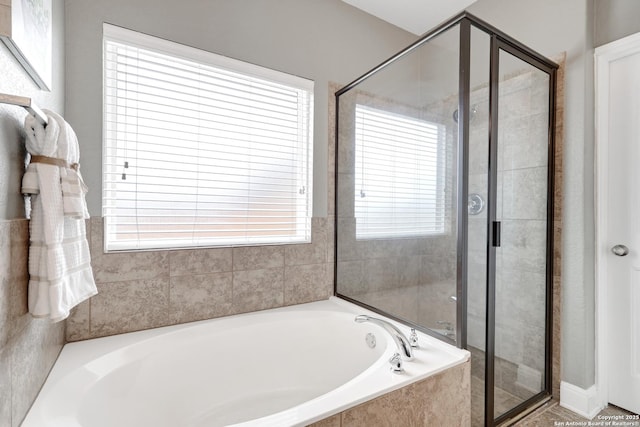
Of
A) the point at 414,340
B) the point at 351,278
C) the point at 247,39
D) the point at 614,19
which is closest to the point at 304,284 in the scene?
the point at 351,278

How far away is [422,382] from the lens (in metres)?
1.20

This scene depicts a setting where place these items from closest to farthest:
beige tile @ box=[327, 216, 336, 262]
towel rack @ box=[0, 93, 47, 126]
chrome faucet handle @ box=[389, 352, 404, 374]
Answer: towel rack @ box=[0, 93, 47, 126], chrome faucet handle @ box=[389, 352, 404, 374], beige tile @ box=[327, 216, 336, 262]

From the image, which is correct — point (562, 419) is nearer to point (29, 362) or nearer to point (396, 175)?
point (396, 175)

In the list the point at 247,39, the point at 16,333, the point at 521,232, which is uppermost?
the point at 247,39

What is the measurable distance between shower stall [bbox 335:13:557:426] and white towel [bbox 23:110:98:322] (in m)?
1.53

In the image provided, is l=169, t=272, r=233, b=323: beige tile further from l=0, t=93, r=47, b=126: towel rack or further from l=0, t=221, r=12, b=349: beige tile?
l=0, t=93, r=47, b=126: towel rack

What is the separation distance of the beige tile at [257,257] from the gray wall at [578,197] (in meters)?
1.77

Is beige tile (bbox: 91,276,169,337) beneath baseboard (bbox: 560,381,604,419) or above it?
above

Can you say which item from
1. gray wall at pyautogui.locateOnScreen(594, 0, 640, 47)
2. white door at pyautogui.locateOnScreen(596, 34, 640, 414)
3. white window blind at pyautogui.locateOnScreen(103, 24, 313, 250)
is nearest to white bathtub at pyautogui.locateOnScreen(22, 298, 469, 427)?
white window blind at pyautogui.locateOnScreen(103, 24, 313, 250)

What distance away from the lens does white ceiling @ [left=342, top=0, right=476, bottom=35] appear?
7.57ft

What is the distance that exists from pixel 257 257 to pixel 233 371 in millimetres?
649

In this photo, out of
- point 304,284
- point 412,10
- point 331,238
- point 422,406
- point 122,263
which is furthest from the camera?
point 412,10

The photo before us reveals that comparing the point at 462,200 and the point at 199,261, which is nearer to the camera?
the point at 462,200

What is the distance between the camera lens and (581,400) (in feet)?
5.78
